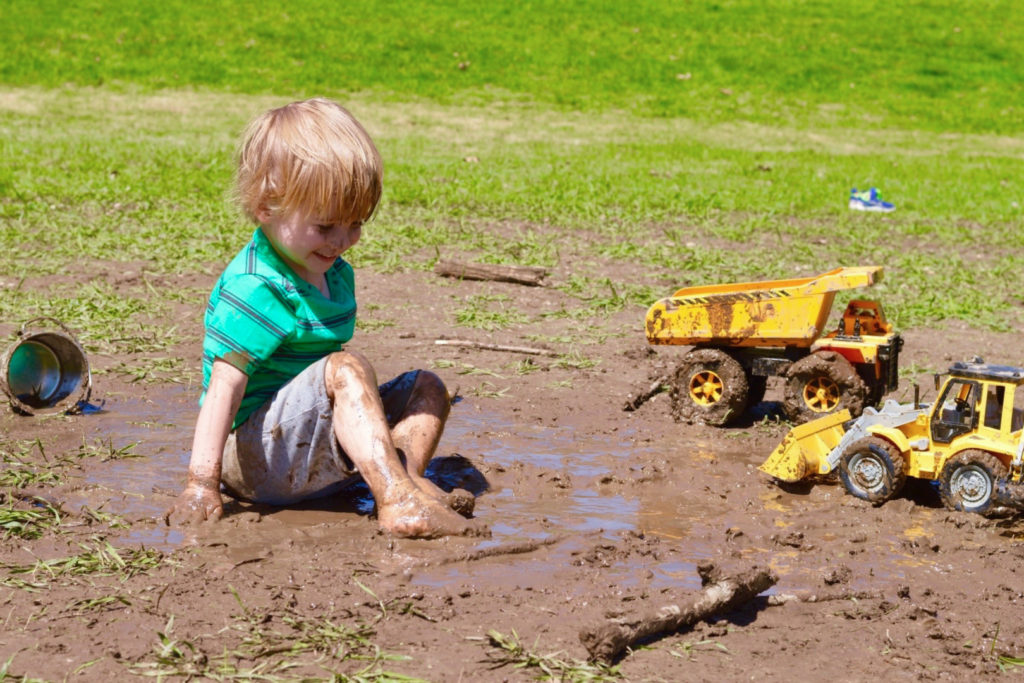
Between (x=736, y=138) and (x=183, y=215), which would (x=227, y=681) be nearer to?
(x=183, y=215)

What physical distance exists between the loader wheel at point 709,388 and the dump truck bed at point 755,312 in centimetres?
11

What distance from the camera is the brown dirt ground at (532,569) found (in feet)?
11.6

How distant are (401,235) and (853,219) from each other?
5302 millimetres

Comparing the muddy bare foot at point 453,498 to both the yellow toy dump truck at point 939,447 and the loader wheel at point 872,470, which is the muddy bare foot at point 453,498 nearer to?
the yellow toy dump truck at point 939,447

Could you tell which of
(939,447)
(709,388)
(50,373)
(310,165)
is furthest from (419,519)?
(50,373)

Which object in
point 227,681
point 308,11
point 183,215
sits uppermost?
point 308,11

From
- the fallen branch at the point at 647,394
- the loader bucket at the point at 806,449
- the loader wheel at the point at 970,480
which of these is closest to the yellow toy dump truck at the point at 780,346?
the fallen branch at the point at 647,394

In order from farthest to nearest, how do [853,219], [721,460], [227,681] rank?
1. [853,219]
2. [721,460]
3. [227,681]

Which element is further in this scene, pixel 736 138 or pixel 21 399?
pixel 736 138

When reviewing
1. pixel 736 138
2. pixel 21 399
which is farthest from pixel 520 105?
pixel 21 399

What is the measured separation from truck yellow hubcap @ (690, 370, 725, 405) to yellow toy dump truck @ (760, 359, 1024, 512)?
3.33 ft

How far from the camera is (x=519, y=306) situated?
8.90 meters

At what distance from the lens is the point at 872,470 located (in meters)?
5.32

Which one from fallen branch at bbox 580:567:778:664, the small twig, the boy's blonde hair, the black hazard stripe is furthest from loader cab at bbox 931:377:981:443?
the boy's blonde hair
